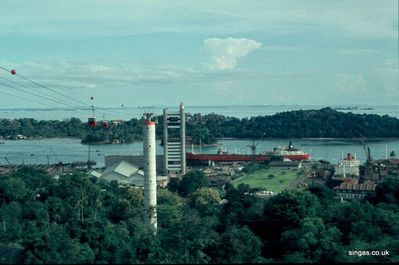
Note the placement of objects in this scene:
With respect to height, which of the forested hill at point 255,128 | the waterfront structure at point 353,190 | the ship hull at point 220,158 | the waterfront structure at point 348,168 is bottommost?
the waterfront structure at point 353,190

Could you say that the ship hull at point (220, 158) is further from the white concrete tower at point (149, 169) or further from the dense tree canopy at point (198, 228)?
the white concrete tower at point (149, 169)

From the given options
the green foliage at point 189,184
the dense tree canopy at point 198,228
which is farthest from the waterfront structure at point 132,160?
the dense tree canopy at point 198,228

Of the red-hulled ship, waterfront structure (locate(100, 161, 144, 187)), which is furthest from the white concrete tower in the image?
the red-hulled ship

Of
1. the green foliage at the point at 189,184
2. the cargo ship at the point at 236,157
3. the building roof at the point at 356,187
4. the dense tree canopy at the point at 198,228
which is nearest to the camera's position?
the dense tree canopy at the point at 198,228

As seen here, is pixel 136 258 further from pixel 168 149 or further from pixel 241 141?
pixel 241 141

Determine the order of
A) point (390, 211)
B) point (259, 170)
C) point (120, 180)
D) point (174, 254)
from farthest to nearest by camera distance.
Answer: point (259, 170)
point (120, 180)
point (390, 211)
point (174, 254)

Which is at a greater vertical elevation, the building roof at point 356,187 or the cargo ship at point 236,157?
the cargo ship at point 236,157

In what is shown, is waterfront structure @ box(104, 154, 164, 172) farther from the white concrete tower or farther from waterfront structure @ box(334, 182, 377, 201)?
the white concrete tower

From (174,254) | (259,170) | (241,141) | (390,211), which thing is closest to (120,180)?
(259,170)
